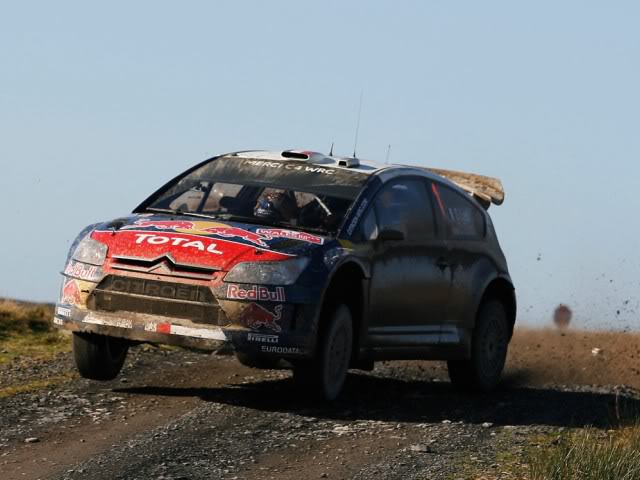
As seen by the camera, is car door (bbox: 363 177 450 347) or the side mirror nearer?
the side mirror

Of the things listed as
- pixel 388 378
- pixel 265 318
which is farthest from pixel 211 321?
pixel 388 378

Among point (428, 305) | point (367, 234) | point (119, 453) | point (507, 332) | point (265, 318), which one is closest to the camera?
point (119, 453)

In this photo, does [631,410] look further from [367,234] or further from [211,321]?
[211,321]

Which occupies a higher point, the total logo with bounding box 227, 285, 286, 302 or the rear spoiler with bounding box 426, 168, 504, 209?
the rear spoiler with bounding box 426, 168, 504, 209

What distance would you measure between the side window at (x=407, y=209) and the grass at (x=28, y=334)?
12.1 feet

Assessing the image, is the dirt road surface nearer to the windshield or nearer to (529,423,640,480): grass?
(529,423,640,480): grass

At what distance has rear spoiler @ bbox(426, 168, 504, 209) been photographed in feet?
46.3

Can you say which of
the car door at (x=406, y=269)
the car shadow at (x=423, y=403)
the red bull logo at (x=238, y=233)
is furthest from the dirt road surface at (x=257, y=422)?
the red bull logo at (x=238, y=233)

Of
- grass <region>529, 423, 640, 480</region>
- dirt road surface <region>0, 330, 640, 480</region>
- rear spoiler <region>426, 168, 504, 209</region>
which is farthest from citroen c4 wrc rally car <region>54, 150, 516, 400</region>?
grass <region>529, 423, 640, 480</region>

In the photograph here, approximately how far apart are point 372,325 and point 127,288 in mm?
1964

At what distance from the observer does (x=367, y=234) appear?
1126 centimetres

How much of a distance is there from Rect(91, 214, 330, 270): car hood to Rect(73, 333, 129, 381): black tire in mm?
798

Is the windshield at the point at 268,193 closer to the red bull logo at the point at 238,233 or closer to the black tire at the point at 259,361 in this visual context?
the red bull logo at the point at 238,233

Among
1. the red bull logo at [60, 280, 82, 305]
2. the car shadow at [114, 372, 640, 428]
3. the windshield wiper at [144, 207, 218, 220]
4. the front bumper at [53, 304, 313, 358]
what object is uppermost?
the windshield wiper at [144, 207, 218, 220]
